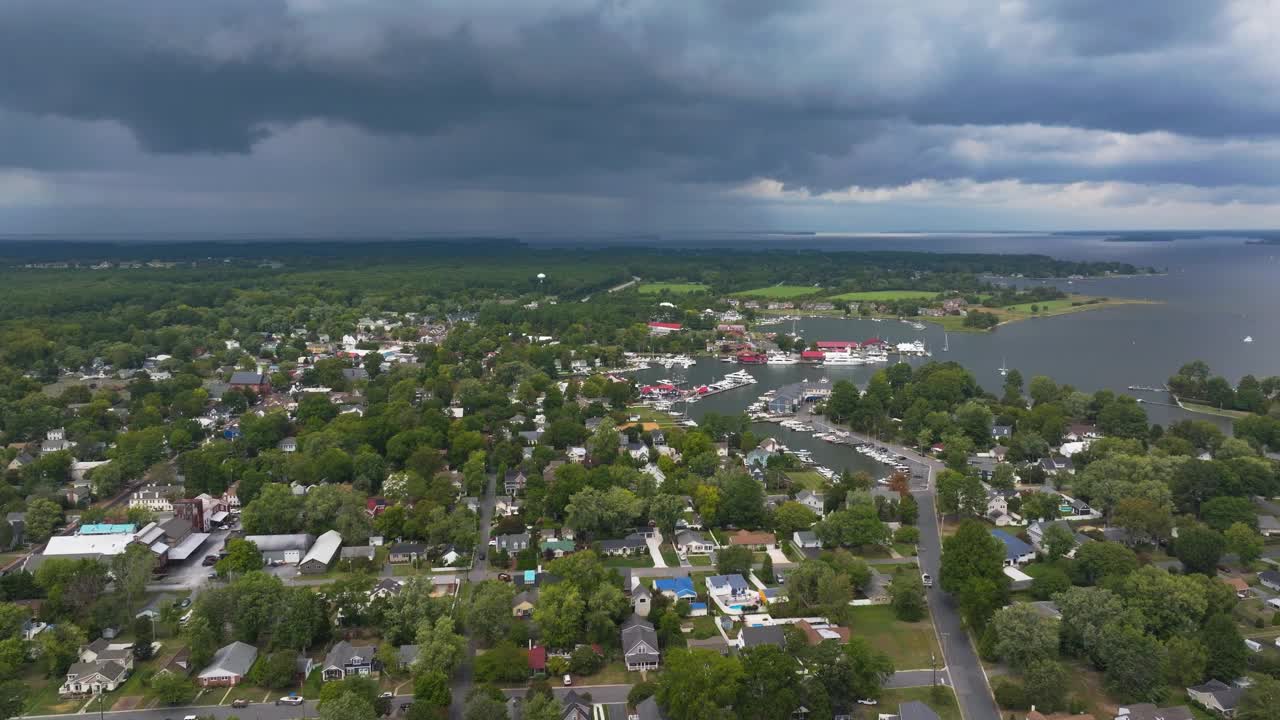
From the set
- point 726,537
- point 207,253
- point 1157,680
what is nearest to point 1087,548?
point 1157,680

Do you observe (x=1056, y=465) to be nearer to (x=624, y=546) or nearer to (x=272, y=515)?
(x=624, y=546)

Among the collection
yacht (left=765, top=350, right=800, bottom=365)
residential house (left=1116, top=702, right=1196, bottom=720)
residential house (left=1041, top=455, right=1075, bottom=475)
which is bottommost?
residential house (left=1116, top=702, right=1196, bottom=720)

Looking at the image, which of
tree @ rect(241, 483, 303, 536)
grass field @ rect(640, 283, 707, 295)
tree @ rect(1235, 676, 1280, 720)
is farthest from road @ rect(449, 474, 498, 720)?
grass field @ rect(640, 283, 707, 295)

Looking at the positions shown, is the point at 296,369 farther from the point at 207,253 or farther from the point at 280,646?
the point at 207,253

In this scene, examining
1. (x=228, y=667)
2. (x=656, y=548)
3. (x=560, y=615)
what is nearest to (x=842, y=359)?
(x=656, y=548)

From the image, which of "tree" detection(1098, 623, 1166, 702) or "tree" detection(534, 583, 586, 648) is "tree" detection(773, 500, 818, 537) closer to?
"tree" detection(534, 583, 586, 648)

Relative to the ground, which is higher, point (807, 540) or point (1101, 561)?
point (1101, 561)

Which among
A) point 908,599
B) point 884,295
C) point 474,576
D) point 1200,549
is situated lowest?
point 474,576
